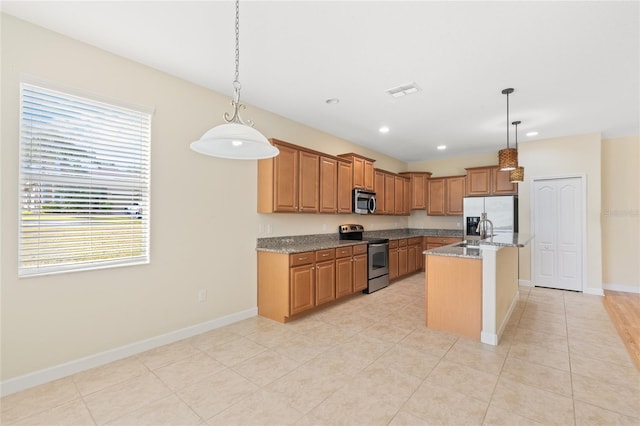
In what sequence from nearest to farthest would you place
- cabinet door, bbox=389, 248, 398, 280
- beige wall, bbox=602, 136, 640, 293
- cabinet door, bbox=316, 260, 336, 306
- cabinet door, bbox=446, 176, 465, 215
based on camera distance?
1. cabinet door, bbox=316, 260, 336, 306
2. beige wall, bbox=602, 136, 640, 293
3. cabinet door, bbox=389, 248, 398, 280
4. cabinet door, bbox=446, 176, 465, 215

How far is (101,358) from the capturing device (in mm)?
2578

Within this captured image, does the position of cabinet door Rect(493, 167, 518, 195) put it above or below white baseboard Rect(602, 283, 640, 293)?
above

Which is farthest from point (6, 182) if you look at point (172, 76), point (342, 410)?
point (342, 410)

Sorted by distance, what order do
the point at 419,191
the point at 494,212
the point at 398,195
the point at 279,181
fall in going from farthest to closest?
the point at 419,191 < the point at 398,195 < the point at 494,212 < the point at 279,181

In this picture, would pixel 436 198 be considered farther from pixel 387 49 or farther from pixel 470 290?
pixel 387 49

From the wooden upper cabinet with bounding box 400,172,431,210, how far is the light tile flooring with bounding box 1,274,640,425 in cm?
403

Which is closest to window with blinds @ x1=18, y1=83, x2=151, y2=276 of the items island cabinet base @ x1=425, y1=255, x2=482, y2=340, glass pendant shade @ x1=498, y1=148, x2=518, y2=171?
island cabinet base @ x1=425, y1=255, x2=482, y2=340

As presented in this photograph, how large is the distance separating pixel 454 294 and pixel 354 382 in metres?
1.67

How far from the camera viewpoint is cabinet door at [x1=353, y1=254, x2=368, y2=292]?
4.64 metres

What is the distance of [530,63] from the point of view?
2752 mm

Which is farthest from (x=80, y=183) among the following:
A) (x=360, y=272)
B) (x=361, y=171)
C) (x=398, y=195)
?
(x=398, y=195)

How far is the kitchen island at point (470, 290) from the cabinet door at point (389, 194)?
2937mm

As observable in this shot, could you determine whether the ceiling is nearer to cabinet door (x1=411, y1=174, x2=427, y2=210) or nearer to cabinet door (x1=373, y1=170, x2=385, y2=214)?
cabinet door (x1=373, y1=170, x2=385, y2=214)

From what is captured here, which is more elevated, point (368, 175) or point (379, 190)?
point (368, 175)
